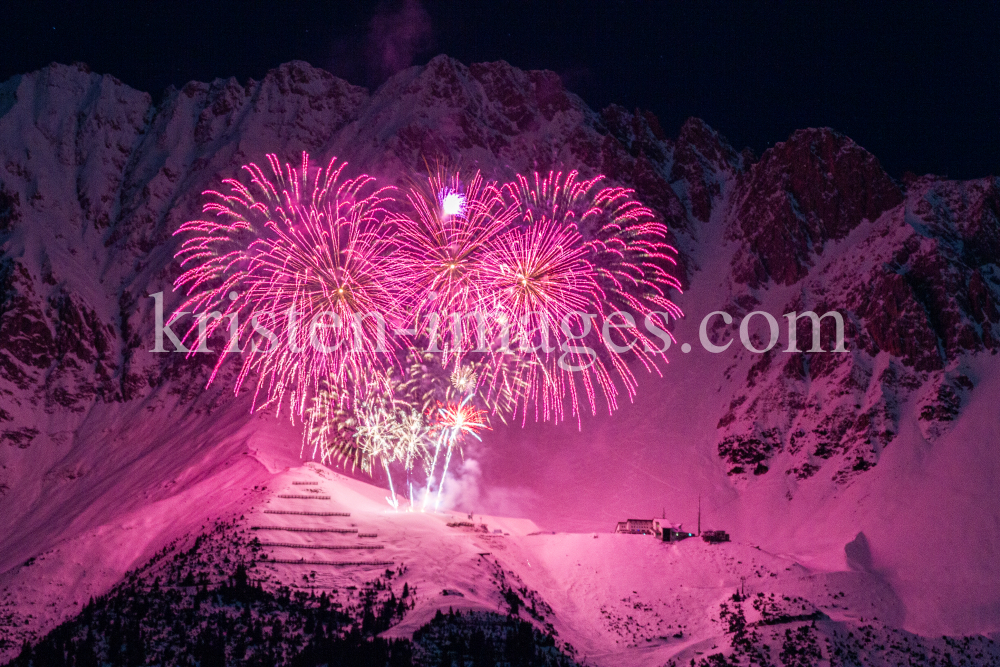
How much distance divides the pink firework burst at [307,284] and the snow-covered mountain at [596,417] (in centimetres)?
730

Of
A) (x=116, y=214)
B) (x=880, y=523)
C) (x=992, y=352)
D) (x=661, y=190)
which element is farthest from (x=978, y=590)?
(x=116, y=214)

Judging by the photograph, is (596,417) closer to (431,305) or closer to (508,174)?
(508,174)

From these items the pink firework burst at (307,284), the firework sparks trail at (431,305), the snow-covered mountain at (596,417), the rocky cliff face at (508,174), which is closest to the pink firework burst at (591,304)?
the firework sparks trail at (431,305)

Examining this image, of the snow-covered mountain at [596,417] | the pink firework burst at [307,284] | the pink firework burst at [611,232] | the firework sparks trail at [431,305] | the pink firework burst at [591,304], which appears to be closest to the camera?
the pink firework burst at [307,284]

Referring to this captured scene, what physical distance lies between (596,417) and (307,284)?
57721mm

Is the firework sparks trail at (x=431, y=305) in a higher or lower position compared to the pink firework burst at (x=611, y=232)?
lower

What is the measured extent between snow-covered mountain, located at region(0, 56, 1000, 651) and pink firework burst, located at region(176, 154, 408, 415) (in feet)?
24.0

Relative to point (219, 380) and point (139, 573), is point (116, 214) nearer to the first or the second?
point (219, 380)

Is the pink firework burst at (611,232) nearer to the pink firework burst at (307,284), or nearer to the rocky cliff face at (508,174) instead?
the rocky cliff face at (508,174)

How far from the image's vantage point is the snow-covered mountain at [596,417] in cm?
7788

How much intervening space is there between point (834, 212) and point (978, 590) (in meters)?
68.3

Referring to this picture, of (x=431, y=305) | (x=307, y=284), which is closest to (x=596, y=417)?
(x=431, y=305)

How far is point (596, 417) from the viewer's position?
108 metres

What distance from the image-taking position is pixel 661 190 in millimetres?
141250
